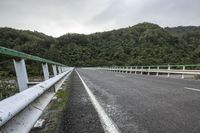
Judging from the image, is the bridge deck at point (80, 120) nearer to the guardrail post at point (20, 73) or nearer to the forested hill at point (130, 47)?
the guardrail post at point (20, 73)

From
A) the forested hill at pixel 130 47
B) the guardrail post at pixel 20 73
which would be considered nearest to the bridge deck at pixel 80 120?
the guardrail post at pixel 20 73

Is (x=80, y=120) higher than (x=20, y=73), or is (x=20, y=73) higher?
(x=20, y=73)

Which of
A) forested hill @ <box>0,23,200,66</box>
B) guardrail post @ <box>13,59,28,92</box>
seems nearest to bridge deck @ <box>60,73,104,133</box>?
guardrail post @ <box>13,59,28,92</box>

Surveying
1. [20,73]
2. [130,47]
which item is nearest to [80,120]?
[20,73]

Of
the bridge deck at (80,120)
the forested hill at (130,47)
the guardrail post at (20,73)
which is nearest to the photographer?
the guardrail post at (20,73)

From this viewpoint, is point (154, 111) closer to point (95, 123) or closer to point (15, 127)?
point (95, 123)

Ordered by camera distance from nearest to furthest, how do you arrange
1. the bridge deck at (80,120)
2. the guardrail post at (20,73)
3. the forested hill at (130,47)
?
the guardrail post at (20,73) → the bridge deck at (80,120) → the forested hill at (130,47)

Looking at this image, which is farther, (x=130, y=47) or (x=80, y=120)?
(x=130, y=47)

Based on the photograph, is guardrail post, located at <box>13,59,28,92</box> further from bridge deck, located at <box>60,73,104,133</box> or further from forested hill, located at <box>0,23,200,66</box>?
forested hill, located at <box>0,23,200,66</box>

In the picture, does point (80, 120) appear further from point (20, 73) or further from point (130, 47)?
point (130, 47)

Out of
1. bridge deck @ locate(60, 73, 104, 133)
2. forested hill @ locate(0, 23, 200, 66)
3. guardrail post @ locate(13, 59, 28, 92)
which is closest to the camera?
guardrail post @ locate(13, 59, 28, 92)

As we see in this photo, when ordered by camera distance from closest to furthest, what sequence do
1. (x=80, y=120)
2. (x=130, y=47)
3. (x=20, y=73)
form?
(x=20, y=73)
(x=80, y=120)
(x=130, y=47)

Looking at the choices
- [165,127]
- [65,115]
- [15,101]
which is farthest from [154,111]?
[15,101]

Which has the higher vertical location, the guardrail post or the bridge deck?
the guardrail post
